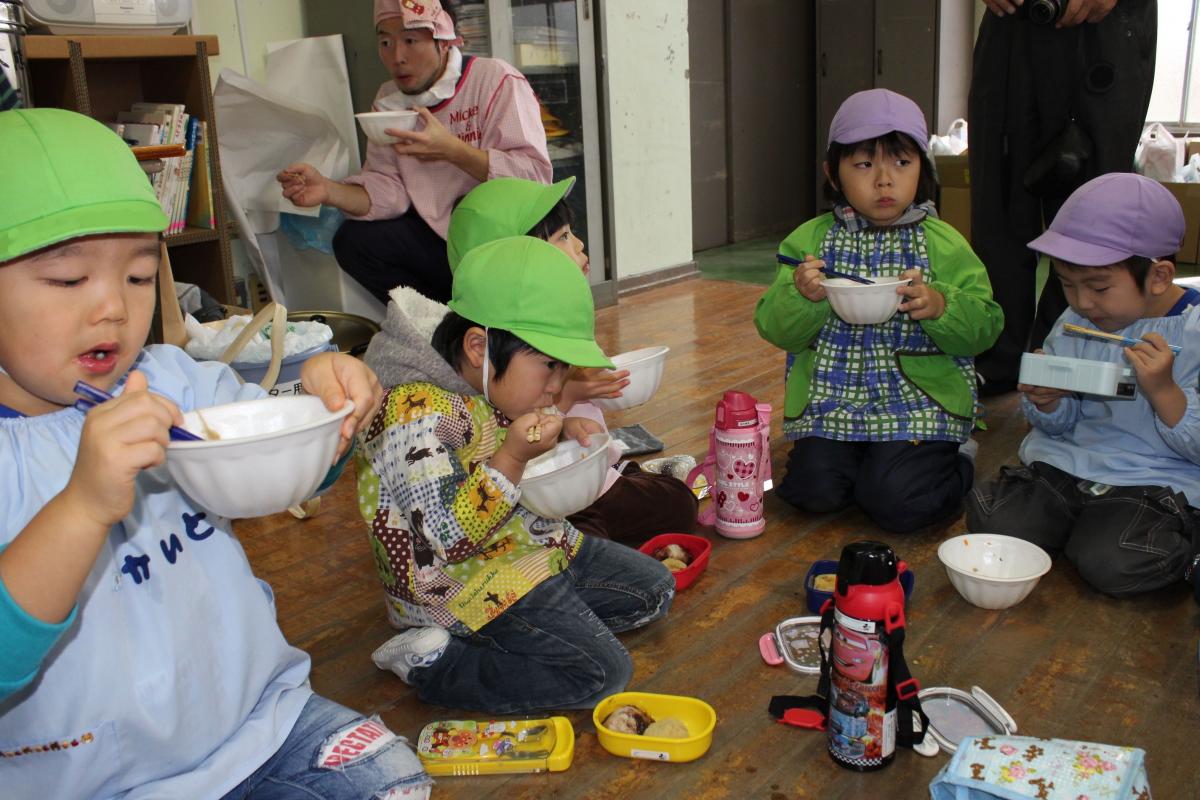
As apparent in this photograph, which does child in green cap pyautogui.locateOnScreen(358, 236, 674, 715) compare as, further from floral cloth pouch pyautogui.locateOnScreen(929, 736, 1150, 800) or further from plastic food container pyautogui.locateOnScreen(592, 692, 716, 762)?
floral cloth pouch pyautogui.locateOnScreen(929, 736, 1150, 800)

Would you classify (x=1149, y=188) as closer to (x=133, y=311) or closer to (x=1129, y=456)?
(x=1129, y=456)

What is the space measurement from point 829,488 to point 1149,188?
918mm

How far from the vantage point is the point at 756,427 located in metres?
2.29

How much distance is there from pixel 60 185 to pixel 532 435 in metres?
0.70

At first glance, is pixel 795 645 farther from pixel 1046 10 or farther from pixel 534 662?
pixel 1046 10

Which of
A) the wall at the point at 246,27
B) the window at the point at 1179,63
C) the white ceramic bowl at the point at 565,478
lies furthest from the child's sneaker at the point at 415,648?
the window at the point at 1179,63

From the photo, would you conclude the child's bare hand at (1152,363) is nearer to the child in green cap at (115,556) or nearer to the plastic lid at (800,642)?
the plastic lid at (800,642)

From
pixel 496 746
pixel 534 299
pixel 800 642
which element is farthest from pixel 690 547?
pixel 534 299

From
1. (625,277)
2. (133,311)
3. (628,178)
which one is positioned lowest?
(625,277)

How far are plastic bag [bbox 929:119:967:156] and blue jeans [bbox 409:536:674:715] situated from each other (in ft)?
15.5

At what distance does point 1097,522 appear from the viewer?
204 centimetres

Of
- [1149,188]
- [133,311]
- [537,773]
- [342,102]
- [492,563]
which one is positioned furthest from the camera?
[342,102]

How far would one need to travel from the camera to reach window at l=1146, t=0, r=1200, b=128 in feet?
21.0

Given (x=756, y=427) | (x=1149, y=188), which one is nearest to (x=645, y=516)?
(x=756, y=427)
